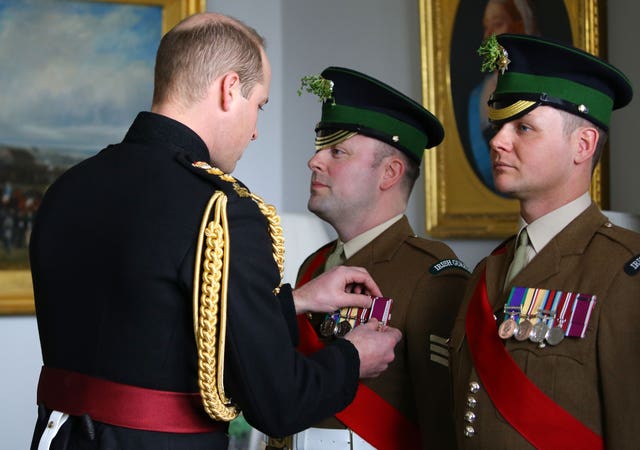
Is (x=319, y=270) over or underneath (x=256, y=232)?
underneath

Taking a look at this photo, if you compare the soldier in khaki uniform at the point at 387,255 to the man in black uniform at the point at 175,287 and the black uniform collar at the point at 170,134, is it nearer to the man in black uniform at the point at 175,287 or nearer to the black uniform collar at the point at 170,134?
the man in black uniform at the point at 175,287

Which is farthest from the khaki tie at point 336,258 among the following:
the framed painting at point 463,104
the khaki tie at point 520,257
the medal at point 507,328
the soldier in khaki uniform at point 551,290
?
the framed painting at point 463,104

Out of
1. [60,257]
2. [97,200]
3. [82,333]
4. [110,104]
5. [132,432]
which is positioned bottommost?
[132,432]

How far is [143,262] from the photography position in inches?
62.6

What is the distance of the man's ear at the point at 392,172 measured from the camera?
8.48 ft

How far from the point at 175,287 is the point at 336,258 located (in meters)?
1.05

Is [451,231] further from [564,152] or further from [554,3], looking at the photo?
[564,152]

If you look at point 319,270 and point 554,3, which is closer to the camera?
point 319,270

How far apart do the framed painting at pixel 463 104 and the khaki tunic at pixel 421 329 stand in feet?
5.48

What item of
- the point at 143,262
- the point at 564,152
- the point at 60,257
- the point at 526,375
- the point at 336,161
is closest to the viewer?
the point at 143,262

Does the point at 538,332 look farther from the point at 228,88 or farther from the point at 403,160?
the point at 403,160

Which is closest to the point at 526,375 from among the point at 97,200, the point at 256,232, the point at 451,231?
the point at 256,232

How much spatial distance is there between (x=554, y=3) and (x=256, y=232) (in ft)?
9.43

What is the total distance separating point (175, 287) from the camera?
161 cm
